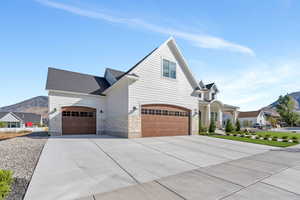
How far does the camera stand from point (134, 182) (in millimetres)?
3400

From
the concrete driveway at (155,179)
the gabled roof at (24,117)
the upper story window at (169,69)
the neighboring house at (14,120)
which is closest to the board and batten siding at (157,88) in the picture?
the upper story window at (169,69)

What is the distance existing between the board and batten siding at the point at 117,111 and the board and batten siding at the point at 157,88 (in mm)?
638

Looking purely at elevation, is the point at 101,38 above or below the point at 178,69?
above

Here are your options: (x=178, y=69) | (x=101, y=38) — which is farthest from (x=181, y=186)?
(x=178, y=69)

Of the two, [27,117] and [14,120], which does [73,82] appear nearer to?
[14,120]

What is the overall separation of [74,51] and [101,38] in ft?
9.00

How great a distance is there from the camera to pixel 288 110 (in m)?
38.2

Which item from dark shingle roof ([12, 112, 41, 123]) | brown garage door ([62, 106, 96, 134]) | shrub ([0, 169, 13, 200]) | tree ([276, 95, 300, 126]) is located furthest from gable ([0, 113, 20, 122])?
tree ([276, 95, 300, 126])

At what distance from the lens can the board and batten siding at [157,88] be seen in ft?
36.5

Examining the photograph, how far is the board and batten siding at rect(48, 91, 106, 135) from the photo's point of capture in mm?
12297

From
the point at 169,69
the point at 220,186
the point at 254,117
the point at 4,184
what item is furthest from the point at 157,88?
the point at 254,117

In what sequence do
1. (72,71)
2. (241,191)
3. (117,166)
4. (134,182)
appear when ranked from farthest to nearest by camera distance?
(72,71) < (117,166) < (134,182) < (241,191)

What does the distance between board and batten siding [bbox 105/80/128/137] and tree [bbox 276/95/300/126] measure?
47.8 metres

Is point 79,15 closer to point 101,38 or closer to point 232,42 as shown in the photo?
point 101,38
